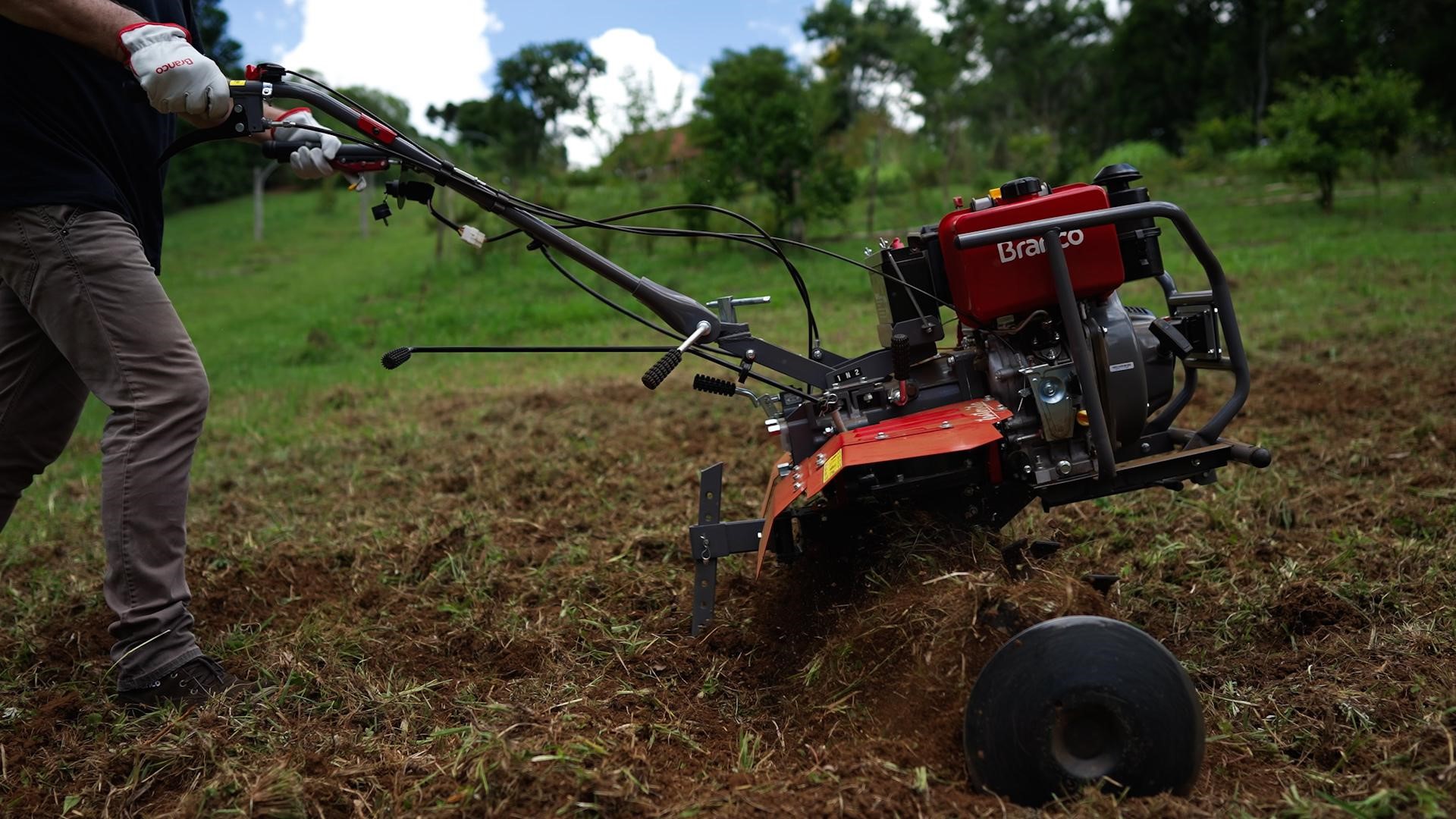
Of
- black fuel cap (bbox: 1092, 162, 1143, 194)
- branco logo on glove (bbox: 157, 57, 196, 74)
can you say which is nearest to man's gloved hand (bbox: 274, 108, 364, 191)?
branco logo on glove (bbox: 157, 57, 196, 74)

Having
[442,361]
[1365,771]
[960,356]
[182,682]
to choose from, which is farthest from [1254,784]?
[442,361]

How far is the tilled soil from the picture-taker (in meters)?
2.44

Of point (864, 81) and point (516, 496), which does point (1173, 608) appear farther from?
point (864, 81)

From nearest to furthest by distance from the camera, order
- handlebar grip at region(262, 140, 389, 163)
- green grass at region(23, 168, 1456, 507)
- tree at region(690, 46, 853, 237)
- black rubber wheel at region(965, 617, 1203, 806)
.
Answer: black rubber wheel at region(965, 617, 1203, 806) → handlebar grip at region(262, 140, 389, 163) → green grass at region(23, 168, 1456, 507) → tree at region(690, 46, 853, 237)

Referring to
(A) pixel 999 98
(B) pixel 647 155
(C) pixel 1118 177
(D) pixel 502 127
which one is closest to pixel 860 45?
(A) pixel 999 98

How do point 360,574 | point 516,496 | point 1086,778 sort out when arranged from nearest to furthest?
point 1086,778, point 360,574, point 516,496

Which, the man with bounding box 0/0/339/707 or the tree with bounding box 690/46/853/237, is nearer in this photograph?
the man with bounding box 0/0/339/707

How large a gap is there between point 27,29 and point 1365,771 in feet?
12.4

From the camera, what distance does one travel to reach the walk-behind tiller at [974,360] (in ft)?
9.49

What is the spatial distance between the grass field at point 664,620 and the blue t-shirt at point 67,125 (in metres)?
1.43

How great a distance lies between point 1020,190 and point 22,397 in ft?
9.52

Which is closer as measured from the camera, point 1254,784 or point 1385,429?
point 1254,784

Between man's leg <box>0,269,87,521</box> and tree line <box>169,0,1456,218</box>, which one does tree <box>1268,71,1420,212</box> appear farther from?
man's leg <box>0,269,87,521</box>

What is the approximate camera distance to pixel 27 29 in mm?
2865
